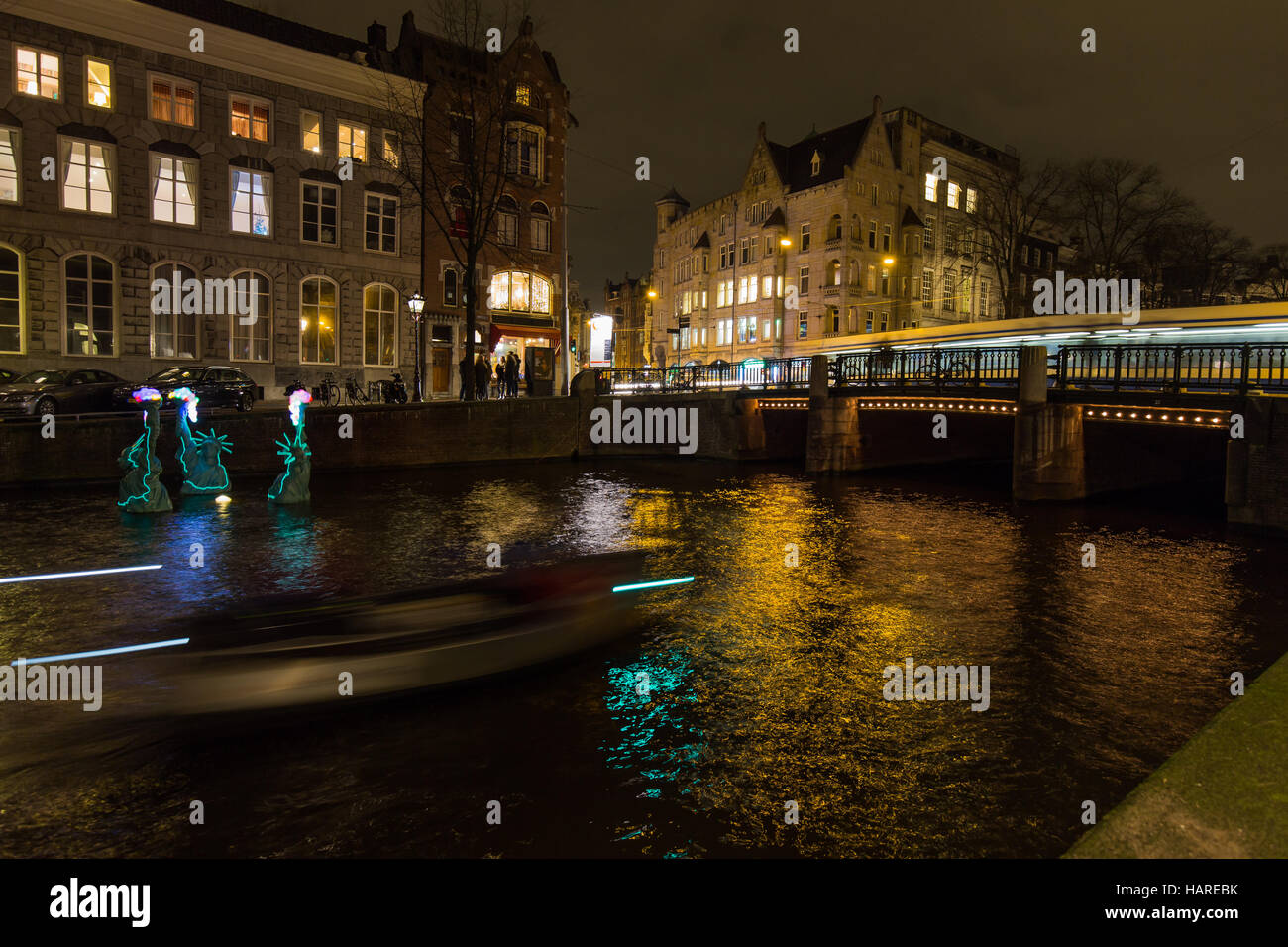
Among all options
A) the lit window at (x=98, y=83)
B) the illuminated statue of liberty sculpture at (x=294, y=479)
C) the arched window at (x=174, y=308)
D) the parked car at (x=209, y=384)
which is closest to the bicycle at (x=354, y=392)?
the parked car at (x=209, y=384)

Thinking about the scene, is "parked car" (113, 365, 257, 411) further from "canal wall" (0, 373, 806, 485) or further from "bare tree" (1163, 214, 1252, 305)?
"bare tree" (1163, 214, 1252, 305)

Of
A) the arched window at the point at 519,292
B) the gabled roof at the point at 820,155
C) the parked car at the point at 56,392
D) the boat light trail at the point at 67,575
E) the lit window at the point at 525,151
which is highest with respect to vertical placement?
the gabled roof at the point at 820,155

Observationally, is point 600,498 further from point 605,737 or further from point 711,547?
point 605,737

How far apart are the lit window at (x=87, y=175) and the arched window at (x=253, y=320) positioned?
499 centimetres

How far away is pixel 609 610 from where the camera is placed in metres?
8.99

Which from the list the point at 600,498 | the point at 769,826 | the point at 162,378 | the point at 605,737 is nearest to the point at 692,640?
the point at 605,737

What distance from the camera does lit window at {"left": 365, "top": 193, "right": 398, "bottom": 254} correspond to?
36.1 m

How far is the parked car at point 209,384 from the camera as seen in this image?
2514cm

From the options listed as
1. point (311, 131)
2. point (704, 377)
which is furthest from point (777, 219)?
point (311, 131)

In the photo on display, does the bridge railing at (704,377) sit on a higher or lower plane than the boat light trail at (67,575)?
higher

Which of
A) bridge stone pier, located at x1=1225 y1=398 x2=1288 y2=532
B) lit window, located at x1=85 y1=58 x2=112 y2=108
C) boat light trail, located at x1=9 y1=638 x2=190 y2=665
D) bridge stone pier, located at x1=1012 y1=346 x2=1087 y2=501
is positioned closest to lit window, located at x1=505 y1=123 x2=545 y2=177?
lit window, located at x1=85 y1=58 x2=112 y2=108

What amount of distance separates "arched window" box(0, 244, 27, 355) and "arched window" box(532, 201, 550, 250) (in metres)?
22.6

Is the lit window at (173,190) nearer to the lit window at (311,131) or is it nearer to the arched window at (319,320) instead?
the lit window at (311,131)

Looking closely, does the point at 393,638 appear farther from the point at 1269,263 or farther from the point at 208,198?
the point at 1269,263
